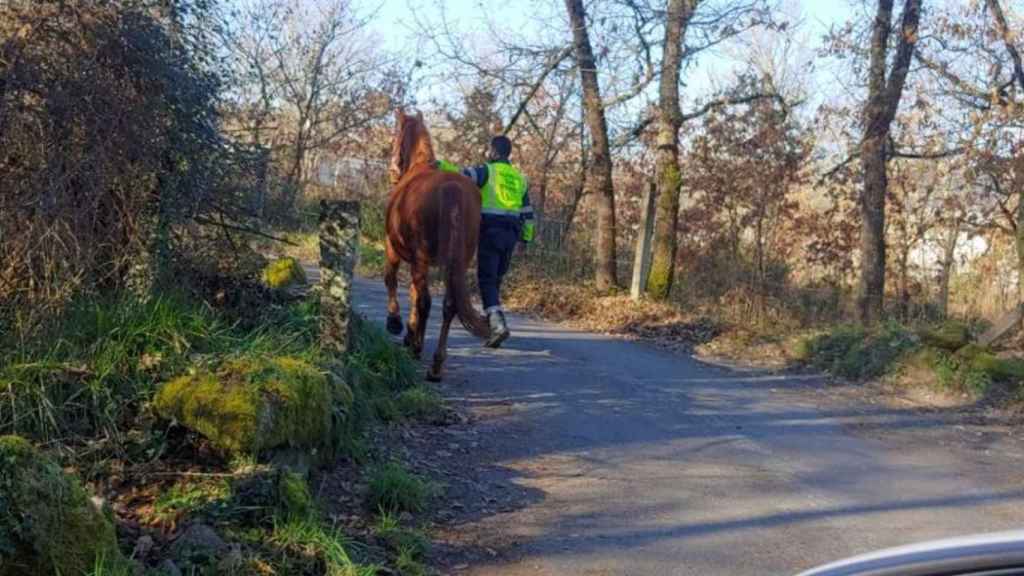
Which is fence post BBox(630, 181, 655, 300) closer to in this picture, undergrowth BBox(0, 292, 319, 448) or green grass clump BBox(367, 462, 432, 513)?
undergrowth BBox(0, 292, 319, 448)

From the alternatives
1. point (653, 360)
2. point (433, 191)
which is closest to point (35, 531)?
point (433, 191)

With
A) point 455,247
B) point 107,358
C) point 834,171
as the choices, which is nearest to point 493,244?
point 455,247

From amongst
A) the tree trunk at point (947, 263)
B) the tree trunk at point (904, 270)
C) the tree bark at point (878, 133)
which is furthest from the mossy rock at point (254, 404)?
the tree trunk at point (904, 270)

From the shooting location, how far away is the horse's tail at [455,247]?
9070 mm

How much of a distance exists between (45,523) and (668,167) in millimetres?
14570

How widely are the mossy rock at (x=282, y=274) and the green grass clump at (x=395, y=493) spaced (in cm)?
307

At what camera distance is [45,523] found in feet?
13.7

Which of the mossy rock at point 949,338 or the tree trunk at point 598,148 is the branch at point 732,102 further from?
the mossy rock at point 949,338

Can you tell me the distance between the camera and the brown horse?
29.8 feet

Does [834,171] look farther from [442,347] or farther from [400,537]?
[400,537]

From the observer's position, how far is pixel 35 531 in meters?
4.13

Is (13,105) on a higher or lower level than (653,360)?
higher

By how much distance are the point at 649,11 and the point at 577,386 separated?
30.7ft

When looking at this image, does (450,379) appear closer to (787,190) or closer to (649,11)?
(649,11)
